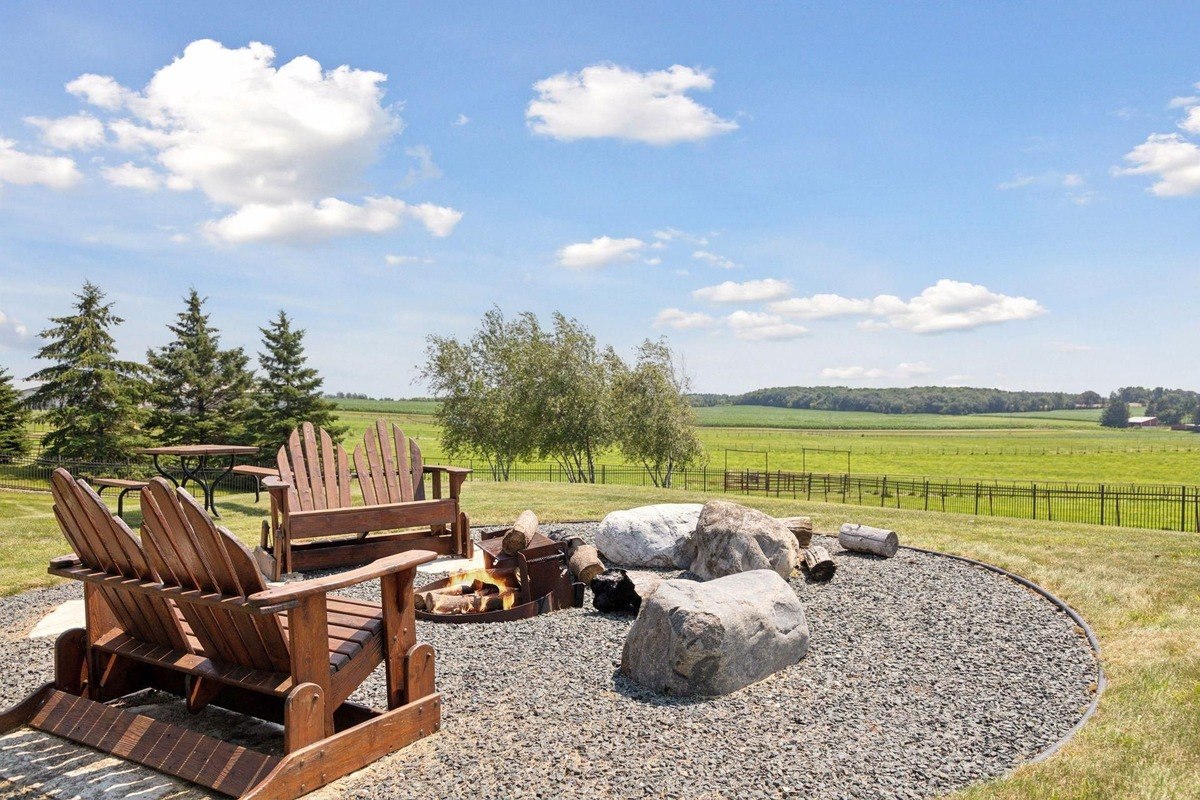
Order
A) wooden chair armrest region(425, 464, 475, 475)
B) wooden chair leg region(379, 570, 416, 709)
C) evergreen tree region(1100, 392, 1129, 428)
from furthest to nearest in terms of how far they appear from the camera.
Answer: evergreen tree region(1100, 392, 1129, 428) → wooden chair armrest region(425, 464, 475, 475) → wooden chair leg region(379, 570, 416, 709)

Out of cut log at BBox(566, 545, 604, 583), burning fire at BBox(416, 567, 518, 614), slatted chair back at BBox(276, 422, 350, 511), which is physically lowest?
burning fire at BBox(416, 567, 518, 614)

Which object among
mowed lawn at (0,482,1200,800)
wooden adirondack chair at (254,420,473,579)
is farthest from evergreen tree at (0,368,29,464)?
wooden adirondack chair at (254,420,473,579)

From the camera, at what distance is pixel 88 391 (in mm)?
24828

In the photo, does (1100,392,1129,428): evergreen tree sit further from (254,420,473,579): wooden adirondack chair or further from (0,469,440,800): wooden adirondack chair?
(0,469,440,800): wooden adirondack chair

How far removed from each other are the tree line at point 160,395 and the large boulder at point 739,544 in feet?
73.2

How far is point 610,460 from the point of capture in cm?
7356

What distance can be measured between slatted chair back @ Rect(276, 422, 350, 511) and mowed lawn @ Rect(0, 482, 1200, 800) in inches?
84.0

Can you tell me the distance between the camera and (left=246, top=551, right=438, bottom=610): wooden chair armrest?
2641mm

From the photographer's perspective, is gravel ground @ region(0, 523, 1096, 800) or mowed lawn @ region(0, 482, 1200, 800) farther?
mowed lawn @ region(0, 482, 1200, 800)

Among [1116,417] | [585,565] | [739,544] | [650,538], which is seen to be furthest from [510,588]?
[1116,417]

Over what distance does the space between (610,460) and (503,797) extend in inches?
2790

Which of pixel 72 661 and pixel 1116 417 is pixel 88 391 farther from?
pixel 1116 417

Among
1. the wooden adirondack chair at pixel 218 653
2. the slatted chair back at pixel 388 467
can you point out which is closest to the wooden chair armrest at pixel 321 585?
the wooden adirondack chair at pixel 218 653

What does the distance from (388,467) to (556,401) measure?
828 inches
